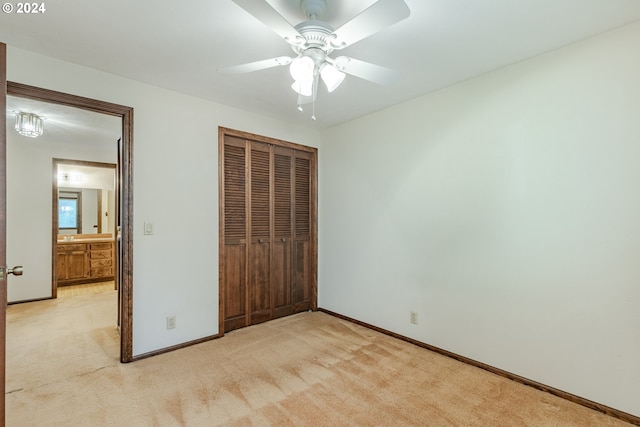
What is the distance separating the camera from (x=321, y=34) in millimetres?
1448

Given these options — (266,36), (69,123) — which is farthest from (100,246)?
(266,36)

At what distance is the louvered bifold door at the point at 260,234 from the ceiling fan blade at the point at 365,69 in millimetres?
1830

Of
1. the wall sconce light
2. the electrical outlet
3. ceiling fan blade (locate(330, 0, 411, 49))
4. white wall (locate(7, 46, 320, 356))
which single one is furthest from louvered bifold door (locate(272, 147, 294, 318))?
the wall sconce light

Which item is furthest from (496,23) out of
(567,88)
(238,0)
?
(238,0)

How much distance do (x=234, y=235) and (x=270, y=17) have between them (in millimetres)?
2263

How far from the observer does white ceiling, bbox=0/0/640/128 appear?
163 centimetres

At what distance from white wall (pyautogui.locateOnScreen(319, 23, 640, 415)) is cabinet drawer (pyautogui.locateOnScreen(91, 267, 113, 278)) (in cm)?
506

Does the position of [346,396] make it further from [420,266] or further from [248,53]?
[248,53]

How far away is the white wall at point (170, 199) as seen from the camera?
98.2 inches

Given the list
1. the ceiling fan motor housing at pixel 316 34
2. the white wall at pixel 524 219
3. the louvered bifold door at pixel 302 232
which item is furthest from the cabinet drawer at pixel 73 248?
the ceiling fan motor housing at pixel 316 34

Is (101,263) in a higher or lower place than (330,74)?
lower

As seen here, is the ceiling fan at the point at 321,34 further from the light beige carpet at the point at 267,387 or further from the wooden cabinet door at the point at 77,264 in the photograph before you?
the wooden cabinet door at the point at 77,264

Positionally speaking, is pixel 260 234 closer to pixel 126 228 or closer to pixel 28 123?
pixel 126 228

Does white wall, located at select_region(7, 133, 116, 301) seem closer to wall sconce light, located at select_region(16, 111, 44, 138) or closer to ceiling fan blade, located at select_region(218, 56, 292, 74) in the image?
wall sconce light, located at select_region(16, 111, 44, 138)
